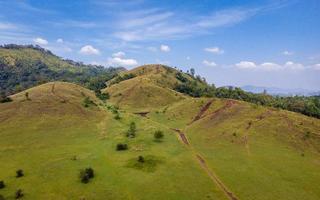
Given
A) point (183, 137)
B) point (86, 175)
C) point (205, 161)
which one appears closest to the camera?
point (86, 175)

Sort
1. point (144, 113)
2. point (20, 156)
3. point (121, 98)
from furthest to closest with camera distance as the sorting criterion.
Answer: point (121, 98), point (144, 113), point (20, 156)

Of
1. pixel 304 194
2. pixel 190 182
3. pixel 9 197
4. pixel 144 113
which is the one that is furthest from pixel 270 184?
pixel 144 113

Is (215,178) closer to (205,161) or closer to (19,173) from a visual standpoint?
(205,161)

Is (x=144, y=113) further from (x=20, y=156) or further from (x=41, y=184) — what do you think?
(x=41, y=184)

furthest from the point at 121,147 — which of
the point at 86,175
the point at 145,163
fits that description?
the point at 86,175

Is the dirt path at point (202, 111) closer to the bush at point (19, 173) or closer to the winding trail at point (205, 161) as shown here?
the winding trail at point (205, 161)

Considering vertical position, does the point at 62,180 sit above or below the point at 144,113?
below
